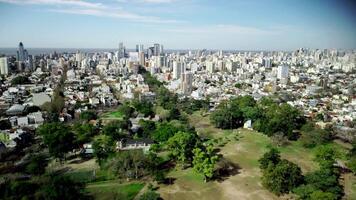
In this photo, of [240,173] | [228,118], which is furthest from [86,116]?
[240,173]

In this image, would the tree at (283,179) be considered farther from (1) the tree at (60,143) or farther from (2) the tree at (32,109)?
(2) the tree at (32,109)

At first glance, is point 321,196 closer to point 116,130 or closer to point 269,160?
point 269,160

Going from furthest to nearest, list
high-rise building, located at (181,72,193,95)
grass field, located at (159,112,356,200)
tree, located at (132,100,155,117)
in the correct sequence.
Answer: high-rise building, located at (181,72,193,95), tree, located at (132,100,155,117), grass field, located at (159,112,356,200)

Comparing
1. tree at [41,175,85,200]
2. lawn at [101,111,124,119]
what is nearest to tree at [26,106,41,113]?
lawn at [101,111,124,119]

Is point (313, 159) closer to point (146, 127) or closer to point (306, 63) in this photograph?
point (146, 127)

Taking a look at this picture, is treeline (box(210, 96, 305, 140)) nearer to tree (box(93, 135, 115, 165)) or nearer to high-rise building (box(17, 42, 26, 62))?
tree (box(93, 135, 115, 165))

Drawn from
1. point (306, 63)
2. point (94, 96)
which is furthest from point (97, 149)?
point (306, 63)

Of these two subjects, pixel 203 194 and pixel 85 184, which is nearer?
pixel 203 194
